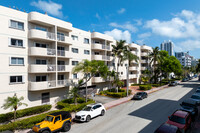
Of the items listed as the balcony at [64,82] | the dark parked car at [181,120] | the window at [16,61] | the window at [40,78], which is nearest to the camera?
the dark parked car at [181,120]

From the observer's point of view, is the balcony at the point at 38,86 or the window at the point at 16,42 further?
the balcony at the point at 38,86

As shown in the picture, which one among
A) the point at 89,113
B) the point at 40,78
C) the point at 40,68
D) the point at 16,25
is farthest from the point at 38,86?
the point at 16,25

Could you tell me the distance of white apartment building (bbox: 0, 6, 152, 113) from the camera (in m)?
16.4

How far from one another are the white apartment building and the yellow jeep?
816 centimetres

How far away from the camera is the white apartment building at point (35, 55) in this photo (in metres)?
16.4

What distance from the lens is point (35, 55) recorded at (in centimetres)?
1842

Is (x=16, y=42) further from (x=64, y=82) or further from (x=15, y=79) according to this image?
(x=64, y=82)

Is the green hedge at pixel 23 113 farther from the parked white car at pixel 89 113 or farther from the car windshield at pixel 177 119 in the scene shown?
the car windshield at pixel 177 119

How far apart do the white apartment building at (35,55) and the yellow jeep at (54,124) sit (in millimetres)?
8155

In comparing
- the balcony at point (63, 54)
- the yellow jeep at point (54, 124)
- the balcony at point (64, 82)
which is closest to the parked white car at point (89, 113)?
the yellow jeep at point (54, 124)

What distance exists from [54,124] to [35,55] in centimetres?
1177

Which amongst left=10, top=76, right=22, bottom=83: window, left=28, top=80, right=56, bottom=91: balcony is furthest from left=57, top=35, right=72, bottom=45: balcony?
left=10, top=76, right=22, bottom=83: window

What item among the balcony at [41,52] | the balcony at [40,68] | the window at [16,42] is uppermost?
the window at [16,42]

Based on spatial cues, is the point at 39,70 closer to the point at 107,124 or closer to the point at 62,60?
the point at 62,60
